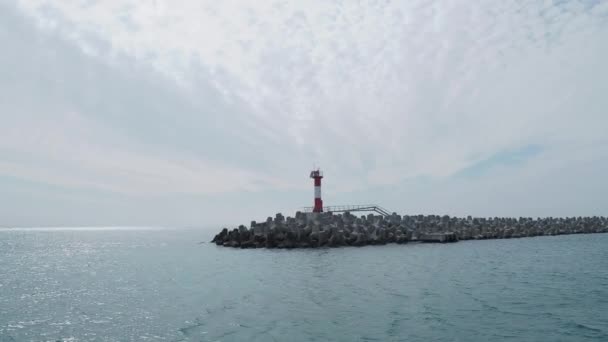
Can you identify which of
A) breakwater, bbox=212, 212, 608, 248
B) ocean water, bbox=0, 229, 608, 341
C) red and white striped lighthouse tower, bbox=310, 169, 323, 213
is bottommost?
ocean water, bbox=0, 229, 608, 341

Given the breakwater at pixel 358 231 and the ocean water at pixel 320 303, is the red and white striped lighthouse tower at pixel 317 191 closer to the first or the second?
the breakwater at pixel 358 231

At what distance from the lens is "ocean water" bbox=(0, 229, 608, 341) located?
10062 millimetres

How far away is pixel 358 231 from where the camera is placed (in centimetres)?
3688

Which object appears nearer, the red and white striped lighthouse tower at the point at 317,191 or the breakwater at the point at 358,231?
the breakwater at the point at 358,231

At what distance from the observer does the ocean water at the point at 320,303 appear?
10.1 m

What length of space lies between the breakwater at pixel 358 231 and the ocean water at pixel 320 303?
1141 cm

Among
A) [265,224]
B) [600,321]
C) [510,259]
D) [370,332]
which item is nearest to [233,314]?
[370,332]

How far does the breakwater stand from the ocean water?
37.4 feet

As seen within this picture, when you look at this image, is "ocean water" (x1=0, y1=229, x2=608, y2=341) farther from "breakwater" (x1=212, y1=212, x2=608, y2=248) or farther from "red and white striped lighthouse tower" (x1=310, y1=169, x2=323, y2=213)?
"red and white striped lighthouse tower" (x1=310, y1=169, x2=323, y2=213)

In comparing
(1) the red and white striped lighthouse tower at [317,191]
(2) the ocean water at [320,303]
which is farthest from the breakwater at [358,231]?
(2) the ocean water at [320,303]

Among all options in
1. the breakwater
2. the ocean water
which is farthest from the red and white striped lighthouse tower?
the ocean water

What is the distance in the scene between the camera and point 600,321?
1059 cm

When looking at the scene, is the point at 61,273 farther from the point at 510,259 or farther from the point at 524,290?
the point at 510,259

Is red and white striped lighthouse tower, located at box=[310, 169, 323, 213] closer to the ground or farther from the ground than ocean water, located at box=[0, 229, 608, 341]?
farther from the ground
